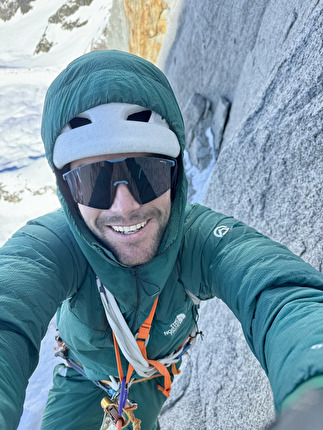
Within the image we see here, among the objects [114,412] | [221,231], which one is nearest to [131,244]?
[221,231]

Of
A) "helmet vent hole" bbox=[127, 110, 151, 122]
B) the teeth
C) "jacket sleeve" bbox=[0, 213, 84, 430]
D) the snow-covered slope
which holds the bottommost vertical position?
"jacket sleeve" bbox=[0, 213, 84, 430]

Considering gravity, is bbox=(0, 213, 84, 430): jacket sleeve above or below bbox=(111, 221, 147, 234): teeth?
below

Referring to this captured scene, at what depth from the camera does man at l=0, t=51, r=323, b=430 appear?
3.39 feet

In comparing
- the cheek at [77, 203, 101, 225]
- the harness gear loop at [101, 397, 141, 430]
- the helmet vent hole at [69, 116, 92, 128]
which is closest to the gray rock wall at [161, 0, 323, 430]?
the harness gear loop at [101, 397, 141, 430]

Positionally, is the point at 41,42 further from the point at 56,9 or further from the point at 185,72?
the point at 185,72

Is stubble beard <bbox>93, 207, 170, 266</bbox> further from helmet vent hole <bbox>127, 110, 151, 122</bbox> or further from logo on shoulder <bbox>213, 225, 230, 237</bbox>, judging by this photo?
helmet vent hole <bbox>127, 110, 151, 122</bbox>

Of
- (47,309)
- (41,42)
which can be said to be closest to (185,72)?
(47,309)

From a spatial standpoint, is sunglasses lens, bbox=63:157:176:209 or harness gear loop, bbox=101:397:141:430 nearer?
sunglasses lens, bbox=63:157:176:209

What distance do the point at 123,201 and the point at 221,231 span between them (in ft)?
1.46

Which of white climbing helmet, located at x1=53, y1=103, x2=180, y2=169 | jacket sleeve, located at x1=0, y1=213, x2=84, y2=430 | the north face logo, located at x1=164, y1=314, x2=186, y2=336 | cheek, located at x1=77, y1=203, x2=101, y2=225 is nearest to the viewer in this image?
jacket sleeve, located at x1=0, y1=213, x2=84, y2=430

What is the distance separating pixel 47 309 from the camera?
3.63 ft

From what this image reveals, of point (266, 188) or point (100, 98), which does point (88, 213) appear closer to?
point (100, 98)

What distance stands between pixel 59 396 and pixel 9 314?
4.17 ft

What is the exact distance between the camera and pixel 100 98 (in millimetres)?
1205
